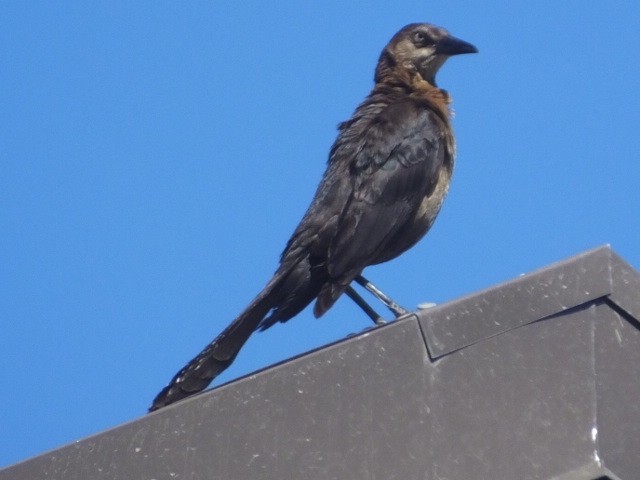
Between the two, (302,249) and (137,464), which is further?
(302,249)

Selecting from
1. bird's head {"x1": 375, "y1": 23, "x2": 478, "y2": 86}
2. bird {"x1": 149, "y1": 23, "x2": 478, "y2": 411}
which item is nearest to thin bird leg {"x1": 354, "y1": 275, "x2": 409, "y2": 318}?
bird {"x1": 149, "y1": 23, "x2": 478, "y2": 411}

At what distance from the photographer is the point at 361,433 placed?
10.3 feet

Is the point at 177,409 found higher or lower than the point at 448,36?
lower

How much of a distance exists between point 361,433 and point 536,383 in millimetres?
498

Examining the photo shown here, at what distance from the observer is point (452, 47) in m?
7.15

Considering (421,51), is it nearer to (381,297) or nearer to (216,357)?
(381,297)

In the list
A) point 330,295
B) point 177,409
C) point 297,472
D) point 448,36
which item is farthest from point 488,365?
point 448,36

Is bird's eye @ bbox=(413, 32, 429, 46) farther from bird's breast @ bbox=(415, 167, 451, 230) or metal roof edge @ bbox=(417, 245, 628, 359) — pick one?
metal roof edge @ bbox=(417, 245, 628, 359)

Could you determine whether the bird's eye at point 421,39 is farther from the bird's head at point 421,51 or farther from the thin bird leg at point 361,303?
the thin bird leg at point 361,303

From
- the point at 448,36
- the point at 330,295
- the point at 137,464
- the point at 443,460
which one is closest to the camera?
the point at 443,460

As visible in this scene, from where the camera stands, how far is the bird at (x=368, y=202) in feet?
18.4

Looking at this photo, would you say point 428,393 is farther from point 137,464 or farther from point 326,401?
point 137,464

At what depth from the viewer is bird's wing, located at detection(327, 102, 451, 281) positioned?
5.77m

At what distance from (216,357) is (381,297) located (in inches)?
66.0
